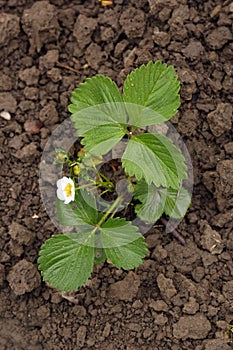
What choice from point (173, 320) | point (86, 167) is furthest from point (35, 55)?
point (173, 320)

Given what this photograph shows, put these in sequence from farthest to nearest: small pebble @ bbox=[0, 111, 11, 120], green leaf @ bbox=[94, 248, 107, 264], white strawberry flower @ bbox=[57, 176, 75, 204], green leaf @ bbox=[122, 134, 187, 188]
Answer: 1. small pebble @ bbox=[0, 111, 11, 120]
2. green leaf @ bbox=[94, 248, 107, 264]
3. white strawberry flower @ bbox=[57, 176, 75, 204]
4. green leaf @ bbox=[122, 134, 187, 188]

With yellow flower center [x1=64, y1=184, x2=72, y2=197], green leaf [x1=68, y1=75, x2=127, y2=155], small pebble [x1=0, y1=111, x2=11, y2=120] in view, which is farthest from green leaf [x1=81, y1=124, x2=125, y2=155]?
small pebble [x1=0, y1=111, x2=11, y2=120]

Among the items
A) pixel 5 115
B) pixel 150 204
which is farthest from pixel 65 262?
pixel 5 115

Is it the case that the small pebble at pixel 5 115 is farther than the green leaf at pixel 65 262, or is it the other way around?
the small pebble at pixel 5 115

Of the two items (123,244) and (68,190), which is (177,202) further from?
(68,190)

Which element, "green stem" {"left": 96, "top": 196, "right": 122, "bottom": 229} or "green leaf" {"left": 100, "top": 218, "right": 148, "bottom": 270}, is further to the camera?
"green stem" {"left": 96, "top": 196, "right": 122, "bottom": 229}

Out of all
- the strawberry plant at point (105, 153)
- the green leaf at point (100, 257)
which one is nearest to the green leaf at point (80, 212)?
the strawberry plant at point (105, 153)

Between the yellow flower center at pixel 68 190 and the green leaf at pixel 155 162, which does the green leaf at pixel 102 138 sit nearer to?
the green leaf at pixel 155 162

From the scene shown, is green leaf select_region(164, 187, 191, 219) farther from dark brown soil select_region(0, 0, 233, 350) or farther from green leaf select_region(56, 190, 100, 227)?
green leaf select_region(56, 190, 100, 227)
